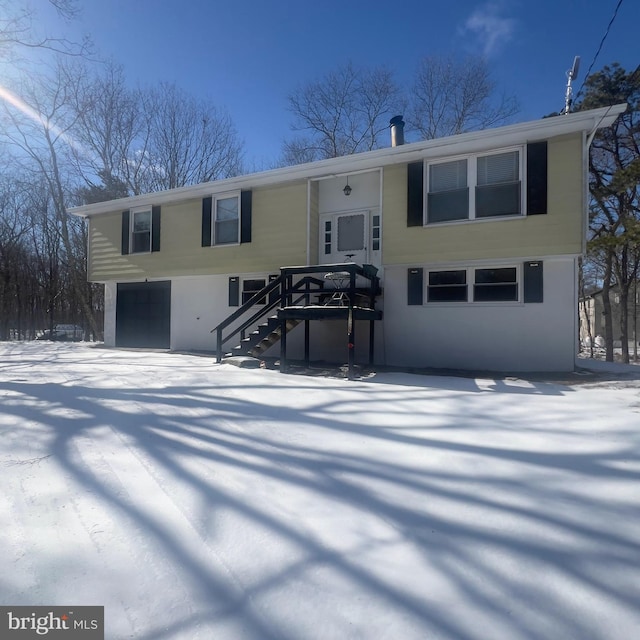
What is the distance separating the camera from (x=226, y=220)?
11648 mm

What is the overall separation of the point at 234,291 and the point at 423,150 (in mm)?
5938

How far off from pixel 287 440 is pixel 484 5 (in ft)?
37.9

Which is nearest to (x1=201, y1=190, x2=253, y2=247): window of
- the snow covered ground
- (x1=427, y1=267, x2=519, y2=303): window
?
(x1=427, y1=267, x2=519, y2=303): window

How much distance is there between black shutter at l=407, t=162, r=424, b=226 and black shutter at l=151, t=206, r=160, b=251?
754 centimetres

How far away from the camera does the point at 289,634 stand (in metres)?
1.49

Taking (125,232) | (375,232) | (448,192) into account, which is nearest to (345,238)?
(375,232)

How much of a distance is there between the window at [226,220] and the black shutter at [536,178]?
7.03m

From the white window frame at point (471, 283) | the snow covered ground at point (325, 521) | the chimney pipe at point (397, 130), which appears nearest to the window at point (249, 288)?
the white window frame at point (471, 283)

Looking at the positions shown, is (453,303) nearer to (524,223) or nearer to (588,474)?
(524,223)

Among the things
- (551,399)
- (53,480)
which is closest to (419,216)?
(551,399)

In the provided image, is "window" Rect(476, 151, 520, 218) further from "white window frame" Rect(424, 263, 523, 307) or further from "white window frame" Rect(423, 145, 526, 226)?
"white window frame" Rect(424, 263, 523, 307)

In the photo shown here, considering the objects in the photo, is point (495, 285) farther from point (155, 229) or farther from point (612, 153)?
point (612, 153)

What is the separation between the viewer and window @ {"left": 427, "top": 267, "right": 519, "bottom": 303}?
28.7ft

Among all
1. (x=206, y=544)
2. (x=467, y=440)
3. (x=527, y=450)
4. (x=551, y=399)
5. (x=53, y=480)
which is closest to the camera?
(x=206, y=544)
